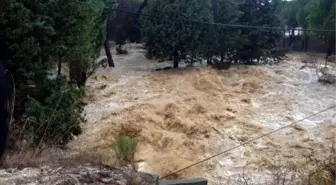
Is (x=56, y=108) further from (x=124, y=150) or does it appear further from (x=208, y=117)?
(x=208, y=117)

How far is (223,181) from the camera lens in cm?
759

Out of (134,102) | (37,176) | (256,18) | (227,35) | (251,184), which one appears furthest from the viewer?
(256,18)

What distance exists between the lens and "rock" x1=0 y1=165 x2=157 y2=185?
3.81 m

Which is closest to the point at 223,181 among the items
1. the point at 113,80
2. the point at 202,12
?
the point at 113,80

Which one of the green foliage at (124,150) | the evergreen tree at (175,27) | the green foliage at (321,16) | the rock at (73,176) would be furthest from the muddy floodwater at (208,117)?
the green foliage at (321,16)

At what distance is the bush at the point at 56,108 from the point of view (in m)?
6.69

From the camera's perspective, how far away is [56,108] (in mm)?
6930

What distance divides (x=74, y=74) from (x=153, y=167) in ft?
10.8

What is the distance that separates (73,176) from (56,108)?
321 centimetres

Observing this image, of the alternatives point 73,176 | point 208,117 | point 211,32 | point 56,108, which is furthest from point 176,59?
point 73,176

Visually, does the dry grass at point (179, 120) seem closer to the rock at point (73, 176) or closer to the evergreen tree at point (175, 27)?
the evergreen tree at point (175, 27)

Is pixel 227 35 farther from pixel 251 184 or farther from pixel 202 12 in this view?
pixel 251 184

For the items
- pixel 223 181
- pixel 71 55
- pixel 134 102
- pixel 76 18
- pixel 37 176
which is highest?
pixel 76 18

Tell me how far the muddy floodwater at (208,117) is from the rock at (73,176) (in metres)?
1.50
